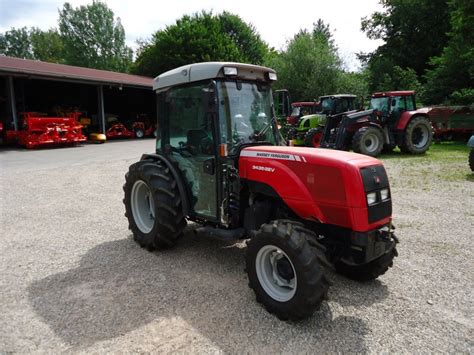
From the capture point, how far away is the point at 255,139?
367cm

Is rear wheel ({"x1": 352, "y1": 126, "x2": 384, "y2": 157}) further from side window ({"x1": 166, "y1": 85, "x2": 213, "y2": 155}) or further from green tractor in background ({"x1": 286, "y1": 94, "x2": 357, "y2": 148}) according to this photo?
side window ({"x1": 166, "y1": 85, "x2": 213, "y2": 155})

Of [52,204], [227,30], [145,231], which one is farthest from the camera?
[227,30]

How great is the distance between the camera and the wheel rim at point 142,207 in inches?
175

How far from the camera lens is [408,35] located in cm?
3008

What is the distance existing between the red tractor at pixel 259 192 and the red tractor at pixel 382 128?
776cm

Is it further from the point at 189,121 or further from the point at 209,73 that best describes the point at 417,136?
the point at 209,73

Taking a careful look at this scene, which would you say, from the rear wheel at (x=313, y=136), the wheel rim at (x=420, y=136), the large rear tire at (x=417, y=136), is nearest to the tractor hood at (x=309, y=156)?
the rear wheel at (x=313, y=136)

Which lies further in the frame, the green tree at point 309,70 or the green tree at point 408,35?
the green tree at point 408,35

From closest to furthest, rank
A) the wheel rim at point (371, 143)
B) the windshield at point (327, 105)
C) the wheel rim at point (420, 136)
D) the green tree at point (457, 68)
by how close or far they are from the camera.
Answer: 1. the wheel rim at point (371, 143)
2. the wheel rim at point (420, 136)
3. the windshield at point (327, 105)
4. the green tree at point (457, 68)

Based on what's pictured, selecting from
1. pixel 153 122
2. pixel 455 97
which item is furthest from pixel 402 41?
pixel 153 122

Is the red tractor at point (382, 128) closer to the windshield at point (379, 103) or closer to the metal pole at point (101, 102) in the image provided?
the windshield at point (379, 103)

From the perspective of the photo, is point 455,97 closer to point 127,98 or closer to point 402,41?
point 402,41

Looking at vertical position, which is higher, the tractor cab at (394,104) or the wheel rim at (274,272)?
the tractor cab at (394,104)

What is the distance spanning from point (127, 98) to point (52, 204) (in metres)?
21.2
